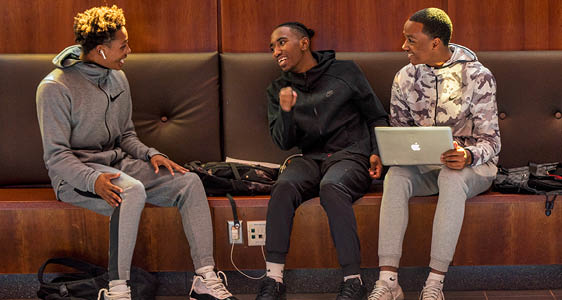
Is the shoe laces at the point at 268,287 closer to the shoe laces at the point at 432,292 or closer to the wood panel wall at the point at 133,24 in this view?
the shoe laces at the point at 432,292

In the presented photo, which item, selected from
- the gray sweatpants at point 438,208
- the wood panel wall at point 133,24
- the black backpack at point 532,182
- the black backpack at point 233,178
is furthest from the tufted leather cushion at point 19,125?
the black backpack at point 532,182

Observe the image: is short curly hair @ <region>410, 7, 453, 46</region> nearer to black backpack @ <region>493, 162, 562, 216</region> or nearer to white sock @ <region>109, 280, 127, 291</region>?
black backpack @ <region>493, 162, 562, 216</region>

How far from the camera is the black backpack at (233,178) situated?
113 inches

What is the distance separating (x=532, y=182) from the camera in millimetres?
2812

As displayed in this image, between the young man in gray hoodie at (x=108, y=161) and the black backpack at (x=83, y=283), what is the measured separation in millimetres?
56

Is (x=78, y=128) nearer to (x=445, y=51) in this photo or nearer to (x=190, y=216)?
(x=190, y=216)

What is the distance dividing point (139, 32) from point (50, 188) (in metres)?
0.84

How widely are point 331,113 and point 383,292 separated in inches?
32.6

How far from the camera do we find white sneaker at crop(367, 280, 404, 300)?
2.49 m

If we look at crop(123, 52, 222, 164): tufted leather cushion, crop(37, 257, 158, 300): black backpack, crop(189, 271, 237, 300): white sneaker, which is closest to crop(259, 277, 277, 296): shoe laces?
crop(189, 271, 237, 300): white sneaker

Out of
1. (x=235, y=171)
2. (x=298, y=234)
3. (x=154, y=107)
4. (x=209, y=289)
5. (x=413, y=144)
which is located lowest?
(x=209, y=289)

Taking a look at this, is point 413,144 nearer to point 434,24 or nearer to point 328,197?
point 328,197

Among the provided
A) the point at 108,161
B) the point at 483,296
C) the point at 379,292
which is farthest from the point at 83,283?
the point at 483,296

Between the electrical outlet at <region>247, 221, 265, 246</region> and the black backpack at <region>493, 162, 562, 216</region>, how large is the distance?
965 millimetres
